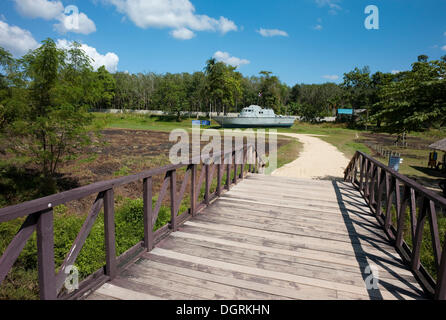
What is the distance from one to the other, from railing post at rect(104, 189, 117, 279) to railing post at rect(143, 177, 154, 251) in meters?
0.52

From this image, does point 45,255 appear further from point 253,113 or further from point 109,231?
point 253,113

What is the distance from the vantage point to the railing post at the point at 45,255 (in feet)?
6.21

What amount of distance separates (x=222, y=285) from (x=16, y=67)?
991cm

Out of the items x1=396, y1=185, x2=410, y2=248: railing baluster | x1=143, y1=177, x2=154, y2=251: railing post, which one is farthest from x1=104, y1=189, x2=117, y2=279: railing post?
x1=396, y1=185, x2=410, y2=248: railing baluster

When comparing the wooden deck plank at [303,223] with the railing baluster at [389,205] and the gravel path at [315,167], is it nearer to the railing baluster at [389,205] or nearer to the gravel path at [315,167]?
the railing baluster at [389,205]

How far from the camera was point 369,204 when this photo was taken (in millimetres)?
5469

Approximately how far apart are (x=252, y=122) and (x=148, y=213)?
129ft

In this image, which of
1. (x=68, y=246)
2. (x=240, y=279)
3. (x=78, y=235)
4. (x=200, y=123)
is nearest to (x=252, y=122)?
(x=200, y=123)

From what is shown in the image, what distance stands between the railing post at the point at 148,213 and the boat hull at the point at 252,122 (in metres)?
37.5

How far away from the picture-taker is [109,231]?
8.41 ft
